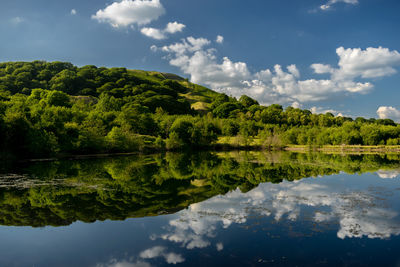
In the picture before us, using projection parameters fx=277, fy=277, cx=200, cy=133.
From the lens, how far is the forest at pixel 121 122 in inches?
1709

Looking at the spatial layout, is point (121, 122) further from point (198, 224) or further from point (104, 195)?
point (198, 224)

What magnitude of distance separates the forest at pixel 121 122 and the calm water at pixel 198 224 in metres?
26.4

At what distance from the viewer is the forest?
4341 centimetres

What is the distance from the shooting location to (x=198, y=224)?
11.6m

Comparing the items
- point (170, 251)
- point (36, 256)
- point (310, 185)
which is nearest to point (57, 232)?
point (36, 256)

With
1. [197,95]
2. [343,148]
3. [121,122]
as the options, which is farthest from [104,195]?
[197,95]

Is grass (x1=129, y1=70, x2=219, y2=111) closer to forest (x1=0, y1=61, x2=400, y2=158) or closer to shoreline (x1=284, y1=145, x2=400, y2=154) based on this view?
forest (x1=0, y1=61, x2=400, y2=158)

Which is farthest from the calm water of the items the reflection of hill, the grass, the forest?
the grass

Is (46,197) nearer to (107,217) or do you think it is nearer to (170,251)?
(107,217)

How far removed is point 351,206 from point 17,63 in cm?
16076

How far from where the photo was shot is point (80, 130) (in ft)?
154

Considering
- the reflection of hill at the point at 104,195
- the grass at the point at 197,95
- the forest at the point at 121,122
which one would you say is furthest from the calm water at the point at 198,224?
the grass at the point at 197,95

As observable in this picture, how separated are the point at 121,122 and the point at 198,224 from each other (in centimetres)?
5873

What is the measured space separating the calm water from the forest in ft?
86.6
